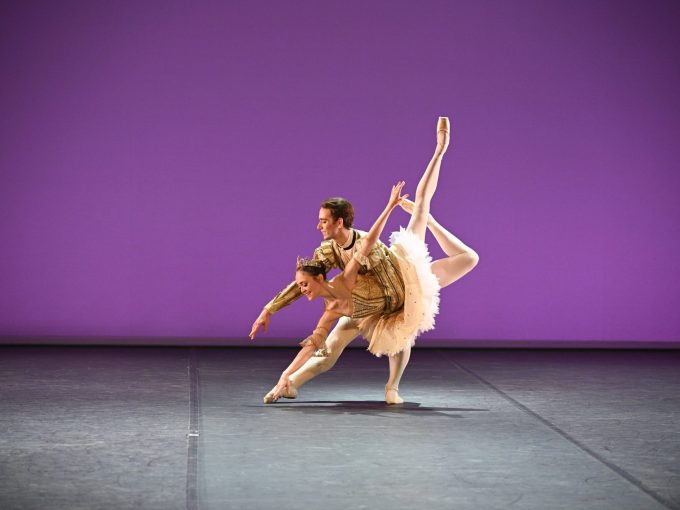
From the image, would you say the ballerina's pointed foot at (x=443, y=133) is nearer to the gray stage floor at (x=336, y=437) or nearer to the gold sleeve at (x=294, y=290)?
the gold sleeve at (x=294, y=290)

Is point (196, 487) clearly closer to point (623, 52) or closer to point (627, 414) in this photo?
point (627, 414)

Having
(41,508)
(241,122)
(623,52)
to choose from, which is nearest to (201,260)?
(241,122)

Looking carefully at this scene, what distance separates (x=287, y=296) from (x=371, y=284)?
0.36m

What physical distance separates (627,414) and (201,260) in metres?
3.42

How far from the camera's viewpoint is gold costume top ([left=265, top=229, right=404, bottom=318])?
4852 mm

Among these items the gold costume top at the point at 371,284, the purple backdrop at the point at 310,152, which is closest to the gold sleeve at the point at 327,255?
the gold costume top at the point at 371,284

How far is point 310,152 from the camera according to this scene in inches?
291

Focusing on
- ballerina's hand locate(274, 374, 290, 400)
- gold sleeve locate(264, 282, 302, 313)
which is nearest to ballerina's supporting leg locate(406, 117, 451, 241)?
gold sleeve locate(264, 282, 302, 313)

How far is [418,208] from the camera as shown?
16.9 ft

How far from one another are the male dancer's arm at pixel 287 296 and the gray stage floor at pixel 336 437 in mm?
369

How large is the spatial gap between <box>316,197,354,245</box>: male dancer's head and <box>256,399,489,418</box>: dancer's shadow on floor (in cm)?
71

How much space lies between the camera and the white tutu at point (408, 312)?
15.9 ft

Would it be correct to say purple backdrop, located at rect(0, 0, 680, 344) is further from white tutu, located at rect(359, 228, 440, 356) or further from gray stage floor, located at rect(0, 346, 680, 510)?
white tutu, located at rect(359, 228, 440, 356)

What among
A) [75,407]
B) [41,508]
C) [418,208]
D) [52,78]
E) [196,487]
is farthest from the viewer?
[52,78]
